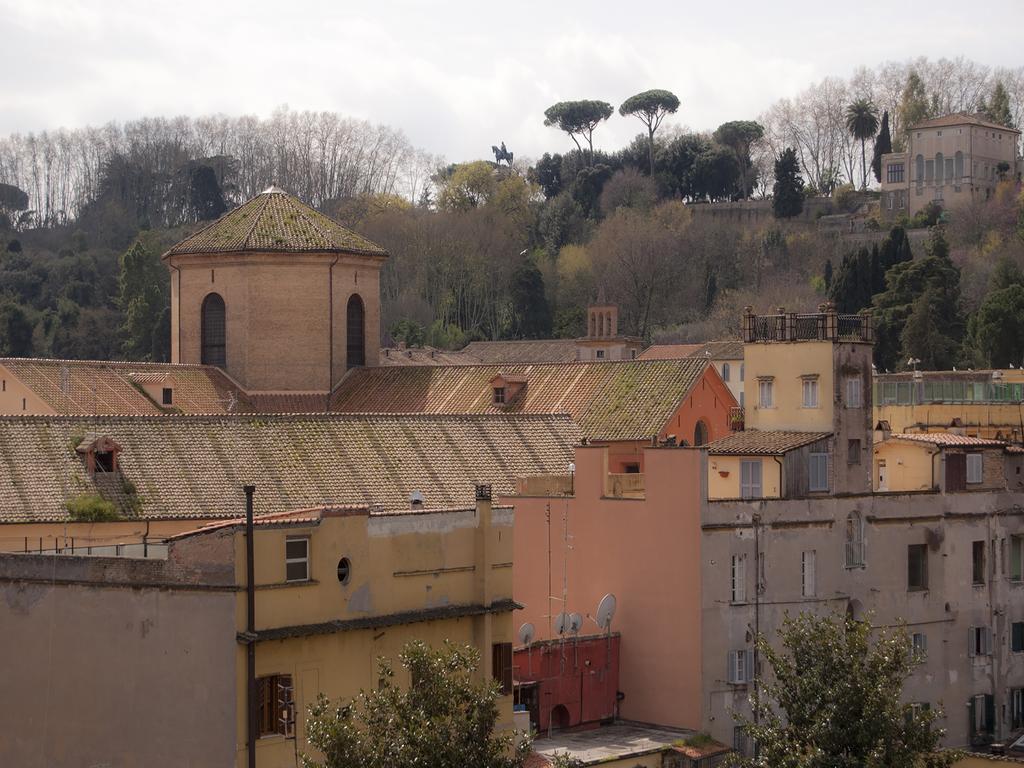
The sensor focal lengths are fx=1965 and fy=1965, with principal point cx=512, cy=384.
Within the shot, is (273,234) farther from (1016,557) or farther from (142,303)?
(142,303)

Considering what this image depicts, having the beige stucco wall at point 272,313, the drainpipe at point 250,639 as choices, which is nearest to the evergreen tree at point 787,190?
the beige stucco wall at point 272,313

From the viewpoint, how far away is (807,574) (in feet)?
106

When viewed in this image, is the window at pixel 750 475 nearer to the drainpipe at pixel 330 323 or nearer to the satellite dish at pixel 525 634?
the satellite dish at pixel 525 634

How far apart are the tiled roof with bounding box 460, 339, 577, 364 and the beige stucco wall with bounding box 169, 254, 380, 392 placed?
1132 inches

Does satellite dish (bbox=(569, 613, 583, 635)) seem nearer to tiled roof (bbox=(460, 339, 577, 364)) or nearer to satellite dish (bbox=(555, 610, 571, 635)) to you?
satellite dish (bbox=(555, 610, 571, 635))

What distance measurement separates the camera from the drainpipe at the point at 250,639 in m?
21.3

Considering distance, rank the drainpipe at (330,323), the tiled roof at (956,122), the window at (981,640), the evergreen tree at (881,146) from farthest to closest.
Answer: the evergreen tree at (881,146)
the tiled roof at (956,122)
the drainpipe at (330,323)
the window at (981,640)

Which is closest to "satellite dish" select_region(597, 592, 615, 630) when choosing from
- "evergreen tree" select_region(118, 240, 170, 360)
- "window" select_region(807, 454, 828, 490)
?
"window" select_region(807, 454, 828, 490)

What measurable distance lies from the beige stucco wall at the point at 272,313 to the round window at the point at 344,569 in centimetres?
2026

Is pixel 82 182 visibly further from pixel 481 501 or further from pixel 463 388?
pixel 481 501

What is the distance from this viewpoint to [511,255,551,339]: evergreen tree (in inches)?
3428

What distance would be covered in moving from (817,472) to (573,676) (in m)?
6.17

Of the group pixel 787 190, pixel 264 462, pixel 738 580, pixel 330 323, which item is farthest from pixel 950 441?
pixel 787 190

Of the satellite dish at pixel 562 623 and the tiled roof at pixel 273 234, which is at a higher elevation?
the tiled roof at pixel 273 234
